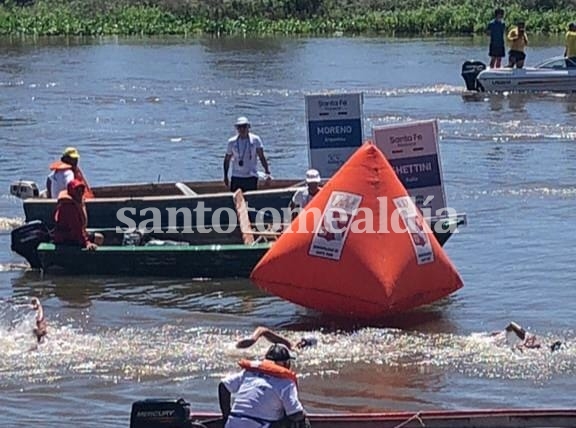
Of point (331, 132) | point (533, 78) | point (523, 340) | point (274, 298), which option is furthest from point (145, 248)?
point (533, 78)

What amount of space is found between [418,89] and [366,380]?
83.0ft

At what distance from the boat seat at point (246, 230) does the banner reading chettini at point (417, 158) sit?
167cm

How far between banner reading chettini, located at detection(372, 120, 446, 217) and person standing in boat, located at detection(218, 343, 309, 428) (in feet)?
22.2

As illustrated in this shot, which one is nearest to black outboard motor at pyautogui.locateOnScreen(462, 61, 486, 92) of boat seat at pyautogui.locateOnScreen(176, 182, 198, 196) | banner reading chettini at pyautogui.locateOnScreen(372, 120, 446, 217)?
boat seat at pyautogui.locateOnScreen(176, 182, 198, 196)

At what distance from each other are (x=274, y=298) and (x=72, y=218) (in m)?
2.63

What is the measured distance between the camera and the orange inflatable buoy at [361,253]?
14820mm

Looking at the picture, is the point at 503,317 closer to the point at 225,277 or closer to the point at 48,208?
the point at 225,277

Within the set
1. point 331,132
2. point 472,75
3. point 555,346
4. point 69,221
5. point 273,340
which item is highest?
point 331,132

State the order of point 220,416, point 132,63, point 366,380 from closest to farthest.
→ point 220,416
point 366,380
point 132,63

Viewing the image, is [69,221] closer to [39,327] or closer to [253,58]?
[39,327]

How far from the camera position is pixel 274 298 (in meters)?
17.0

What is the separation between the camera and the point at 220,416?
35.7 feet

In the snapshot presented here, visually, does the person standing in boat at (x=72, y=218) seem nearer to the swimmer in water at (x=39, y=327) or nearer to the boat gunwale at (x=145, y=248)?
the boat gunwale at (x=145, y=248)

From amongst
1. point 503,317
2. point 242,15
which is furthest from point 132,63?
point 503,317
